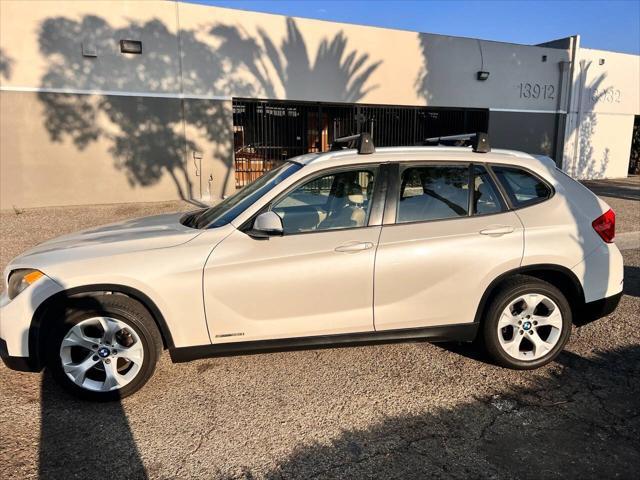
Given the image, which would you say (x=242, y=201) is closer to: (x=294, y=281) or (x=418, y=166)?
(x=294, y=281)

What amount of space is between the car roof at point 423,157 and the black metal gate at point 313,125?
10485mm

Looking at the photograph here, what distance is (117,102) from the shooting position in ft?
41.5

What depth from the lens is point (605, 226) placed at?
4.04 m

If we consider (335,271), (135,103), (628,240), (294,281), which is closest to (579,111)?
(628,240)

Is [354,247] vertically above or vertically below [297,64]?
below

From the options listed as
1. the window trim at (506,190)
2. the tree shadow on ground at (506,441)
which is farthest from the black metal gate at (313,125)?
the tree shadow on ground at (506,441)

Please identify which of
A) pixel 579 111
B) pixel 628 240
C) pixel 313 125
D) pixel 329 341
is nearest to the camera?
pixel 329 341

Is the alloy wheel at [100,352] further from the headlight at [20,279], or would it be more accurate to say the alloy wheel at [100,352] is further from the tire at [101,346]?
the headlight at [20,279]

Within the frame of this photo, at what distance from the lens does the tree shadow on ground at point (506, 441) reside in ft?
9.21

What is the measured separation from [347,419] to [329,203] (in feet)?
5.19

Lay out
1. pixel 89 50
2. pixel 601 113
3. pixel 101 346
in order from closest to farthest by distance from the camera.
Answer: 1. pixel 101 346
2. pixel 89 50
3. pixel 601 113

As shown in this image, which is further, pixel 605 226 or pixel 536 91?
pixel 536 91

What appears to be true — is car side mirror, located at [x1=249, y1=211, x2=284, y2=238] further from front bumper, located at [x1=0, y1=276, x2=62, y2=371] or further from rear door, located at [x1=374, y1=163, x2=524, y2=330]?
front bumper, located at [x1=0, y1=276, x2=62, y2=371]

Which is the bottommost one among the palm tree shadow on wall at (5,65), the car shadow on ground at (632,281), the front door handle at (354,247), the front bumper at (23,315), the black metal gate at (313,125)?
the car shadow on ground at (632,281)
